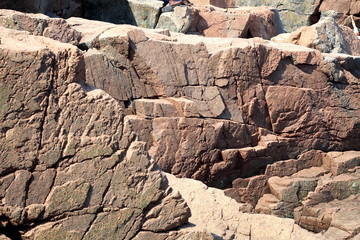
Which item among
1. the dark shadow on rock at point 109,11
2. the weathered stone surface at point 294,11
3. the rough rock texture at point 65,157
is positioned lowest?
the weathered stone surface at point 294,11

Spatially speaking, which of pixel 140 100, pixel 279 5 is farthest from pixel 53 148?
pixel 279 5

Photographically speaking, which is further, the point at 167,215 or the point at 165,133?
A: the point at 165,133

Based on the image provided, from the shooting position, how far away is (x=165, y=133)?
12773 mm

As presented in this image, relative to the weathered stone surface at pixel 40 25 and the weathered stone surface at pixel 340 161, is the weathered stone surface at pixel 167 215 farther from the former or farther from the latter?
the weathered stone surface at pixel 340 161

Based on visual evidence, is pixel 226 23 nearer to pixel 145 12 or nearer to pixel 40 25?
pixel 145 12

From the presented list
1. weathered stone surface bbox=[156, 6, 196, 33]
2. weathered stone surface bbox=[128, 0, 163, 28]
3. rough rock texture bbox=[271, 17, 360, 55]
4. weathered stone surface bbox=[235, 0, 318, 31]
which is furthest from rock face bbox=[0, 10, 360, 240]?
weathered stone surface bbox=[235, 0, 318, 31]

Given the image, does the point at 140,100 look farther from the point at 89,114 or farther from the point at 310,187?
the point at 89,114

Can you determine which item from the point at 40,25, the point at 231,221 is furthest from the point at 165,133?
the point at 231,221

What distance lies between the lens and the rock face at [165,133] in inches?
237

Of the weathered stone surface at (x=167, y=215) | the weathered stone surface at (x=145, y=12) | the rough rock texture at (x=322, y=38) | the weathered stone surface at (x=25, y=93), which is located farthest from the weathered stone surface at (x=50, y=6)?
the weathered stone surface at (x=167, y=215)

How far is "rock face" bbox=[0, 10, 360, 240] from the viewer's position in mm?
6020

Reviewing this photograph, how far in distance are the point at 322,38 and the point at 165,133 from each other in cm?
662

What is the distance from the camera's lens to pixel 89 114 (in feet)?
20.5

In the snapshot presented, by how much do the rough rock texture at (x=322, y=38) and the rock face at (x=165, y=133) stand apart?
38.3 inches
